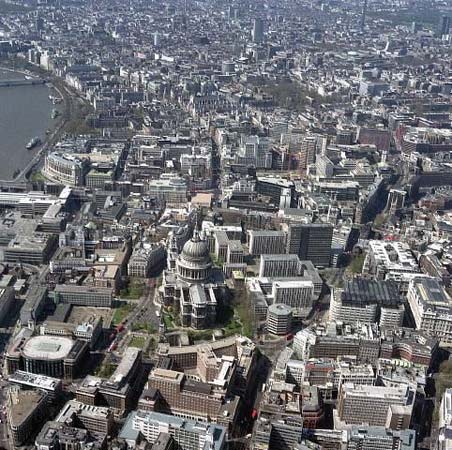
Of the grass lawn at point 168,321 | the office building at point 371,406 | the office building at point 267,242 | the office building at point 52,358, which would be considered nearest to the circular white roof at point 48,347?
the office building at point 52,358

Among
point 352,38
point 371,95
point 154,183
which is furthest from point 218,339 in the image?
point 352,38

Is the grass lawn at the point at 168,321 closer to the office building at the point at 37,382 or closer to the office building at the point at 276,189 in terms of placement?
the office building at the point at 37,382

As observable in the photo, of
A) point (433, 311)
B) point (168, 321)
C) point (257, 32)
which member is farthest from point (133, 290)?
point (257, 32)

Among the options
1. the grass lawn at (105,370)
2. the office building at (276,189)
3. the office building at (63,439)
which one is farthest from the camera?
the office building at (276,189)

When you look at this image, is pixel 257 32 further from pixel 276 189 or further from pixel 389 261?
pixel 389 261

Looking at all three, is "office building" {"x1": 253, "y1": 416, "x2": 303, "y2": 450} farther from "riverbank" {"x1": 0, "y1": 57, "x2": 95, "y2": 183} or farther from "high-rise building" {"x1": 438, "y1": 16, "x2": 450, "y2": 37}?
"high-rise building" {"x1": 438, "y1": 16, "x2": 450, "y2": 37}

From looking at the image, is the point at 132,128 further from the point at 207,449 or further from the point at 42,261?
the point at 207,449
